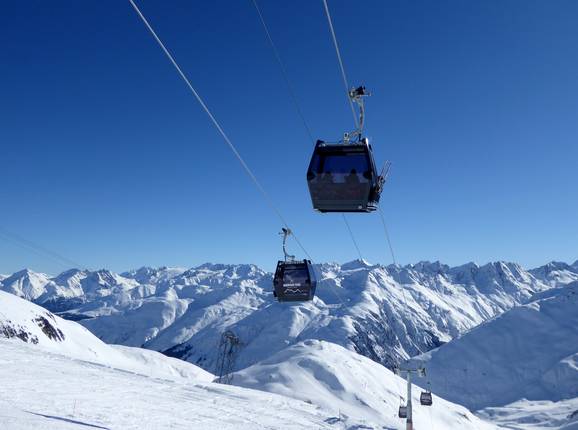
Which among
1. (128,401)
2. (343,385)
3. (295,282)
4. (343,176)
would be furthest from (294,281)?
(343,385)

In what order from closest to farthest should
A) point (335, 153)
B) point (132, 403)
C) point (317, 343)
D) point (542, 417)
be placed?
point (335, 153) < point (132, 403) < point (317, 343) < point (542, 417)

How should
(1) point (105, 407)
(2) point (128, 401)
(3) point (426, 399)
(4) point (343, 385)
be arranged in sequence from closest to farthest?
(1) point (105, 407)
(2) point (128, 401)
(3) point (426, 399)
(4) point (343, 385)

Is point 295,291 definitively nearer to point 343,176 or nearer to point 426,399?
point 343,176

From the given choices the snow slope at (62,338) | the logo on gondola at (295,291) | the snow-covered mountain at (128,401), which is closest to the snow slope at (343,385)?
the snow-covered mountain at (128,401)

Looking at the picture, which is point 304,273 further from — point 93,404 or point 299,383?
point 299,383

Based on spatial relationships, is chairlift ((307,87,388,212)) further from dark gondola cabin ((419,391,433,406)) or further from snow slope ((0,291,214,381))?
snow slope ((0,291,214,381))

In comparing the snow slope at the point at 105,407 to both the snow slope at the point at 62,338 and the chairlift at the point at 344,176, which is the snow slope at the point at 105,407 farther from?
the snow slope at the point at 62,338

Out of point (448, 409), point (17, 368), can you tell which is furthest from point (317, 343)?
point (17, 368)

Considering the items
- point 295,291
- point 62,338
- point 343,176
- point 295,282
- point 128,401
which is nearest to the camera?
point 343,176
